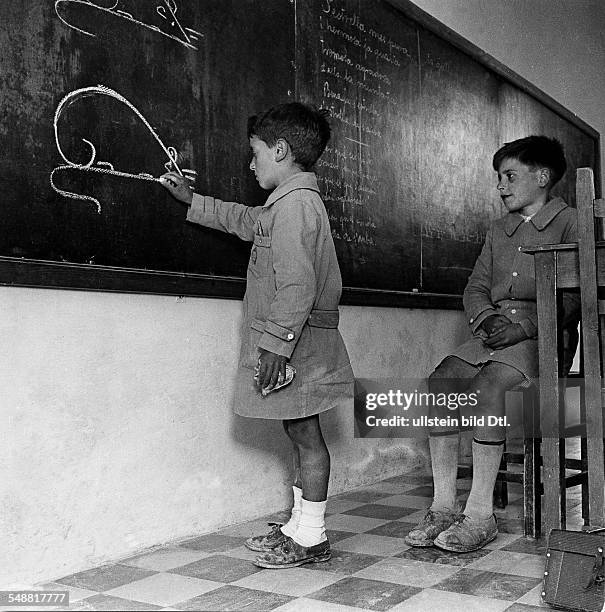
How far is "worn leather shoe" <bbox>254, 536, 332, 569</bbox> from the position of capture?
237cm

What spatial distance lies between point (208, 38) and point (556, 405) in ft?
5.29

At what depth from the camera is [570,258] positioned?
232 centimetres

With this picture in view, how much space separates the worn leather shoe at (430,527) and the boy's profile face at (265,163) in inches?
46.7

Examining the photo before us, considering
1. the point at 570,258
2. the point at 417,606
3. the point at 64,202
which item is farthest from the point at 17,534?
the point at 570,258

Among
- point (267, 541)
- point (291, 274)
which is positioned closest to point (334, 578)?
point (267, 541)

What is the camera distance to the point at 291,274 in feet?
7.71

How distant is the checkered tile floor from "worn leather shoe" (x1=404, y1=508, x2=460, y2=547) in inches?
1.3

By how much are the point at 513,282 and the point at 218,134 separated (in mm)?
1164

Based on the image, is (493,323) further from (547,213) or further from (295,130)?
(295,130)

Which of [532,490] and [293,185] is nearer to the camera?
[293,185]

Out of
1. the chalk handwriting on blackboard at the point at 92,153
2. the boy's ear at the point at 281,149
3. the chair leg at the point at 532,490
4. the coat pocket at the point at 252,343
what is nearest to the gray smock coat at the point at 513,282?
the chair leg at the point at 532,490

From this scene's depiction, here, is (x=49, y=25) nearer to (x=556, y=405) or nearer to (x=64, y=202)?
(x=64, y=202)

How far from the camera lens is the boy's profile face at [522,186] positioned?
3.02 m

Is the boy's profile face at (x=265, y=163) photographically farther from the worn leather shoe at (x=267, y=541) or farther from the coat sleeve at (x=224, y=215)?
the worn leather shoe at (x=267, y=541)
